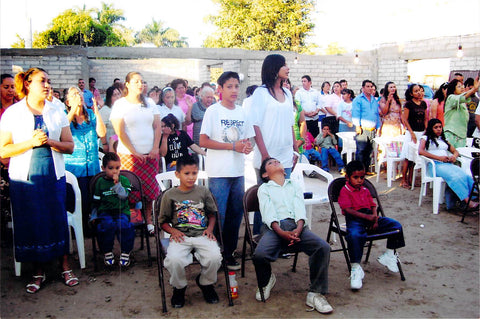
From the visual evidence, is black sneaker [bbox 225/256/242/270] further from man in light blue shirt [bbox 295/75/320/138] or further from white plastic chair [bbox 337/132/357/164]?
man in light blue shirt [bbox 295/75/320/138]

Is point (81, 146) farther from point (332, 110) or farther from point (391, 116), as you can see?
point (332, 110)

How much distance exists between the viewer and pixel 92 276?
4.27 m

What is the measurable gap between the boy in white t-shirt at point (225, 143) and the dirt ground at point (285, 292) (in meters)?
0.85

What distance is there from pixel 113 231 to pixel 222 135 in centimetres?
140

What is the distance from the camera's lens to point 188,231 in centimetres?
375

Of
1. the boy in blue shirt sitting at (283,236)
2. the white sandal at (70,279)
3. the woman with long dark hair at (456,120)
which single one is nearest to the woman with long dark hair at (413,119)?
the woman with long dark hair at (456,120)

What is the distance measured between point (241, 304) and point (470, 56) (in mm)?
12959

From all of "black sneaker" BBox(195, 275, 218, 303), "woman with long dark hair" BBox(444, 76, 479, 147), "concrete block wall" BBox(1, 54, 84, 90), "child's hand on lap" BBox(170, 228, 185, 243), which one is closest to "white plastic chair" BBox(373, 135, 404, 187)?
"woman with long dark hair" BBox(444, 76, 479, 147)

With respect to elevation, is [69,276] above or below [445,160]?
below

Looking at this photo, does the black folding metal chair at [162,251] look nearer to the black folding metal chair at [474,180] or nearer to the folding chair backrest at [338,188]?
the folding chair backrest at [338,188]

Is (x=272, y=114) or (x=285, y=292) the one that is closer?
(x=285, y=292)

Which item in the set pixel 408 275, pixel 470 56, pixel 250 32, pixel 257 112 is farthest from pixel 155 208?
pixel 250 32

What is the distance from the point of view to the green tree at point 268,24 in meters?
26.5

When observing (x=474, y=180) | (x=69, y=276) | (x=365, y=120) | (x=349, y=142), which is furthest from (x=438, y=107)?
(x=69, y=276)
